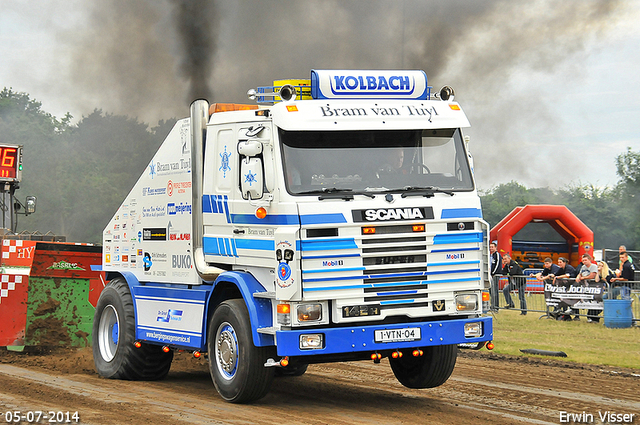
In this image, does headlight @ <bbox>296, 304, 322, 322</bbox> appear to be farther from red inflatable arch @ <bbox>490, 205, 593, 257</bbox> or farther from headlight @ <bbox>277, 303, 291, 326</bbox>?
red inflatable arch @ <bbox>490, 205, 593, 257</bbox>

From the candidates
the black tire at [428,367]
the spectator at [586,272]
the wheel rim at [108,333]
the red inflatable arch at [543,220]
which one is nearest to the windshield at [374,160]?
the black tire at [428,367]

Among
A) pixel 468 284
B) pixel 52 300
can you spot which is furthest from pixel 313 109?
pixel 52 300

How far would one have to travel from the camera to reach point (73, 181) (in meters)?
52.1

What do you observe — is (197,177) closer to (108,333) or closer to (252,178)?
(252,178)

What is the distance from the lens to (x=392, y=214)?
847 cm

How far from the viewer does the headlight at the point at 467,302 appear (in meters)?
8.92

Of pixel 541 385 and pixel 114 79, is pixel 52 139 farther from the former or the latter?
pixel 541 385

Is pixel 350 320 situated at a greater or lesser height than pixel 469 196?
lesser

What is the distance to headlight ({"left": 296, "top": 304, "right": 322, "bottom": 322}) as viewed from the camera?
829cm

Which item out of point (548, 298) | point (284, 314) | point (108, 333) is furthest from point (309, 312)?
point (548, 298)

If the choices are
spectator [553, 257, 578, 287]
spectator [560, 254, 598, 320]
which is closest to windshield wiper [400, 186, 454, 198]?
spectator [560, 254, 598, 320]

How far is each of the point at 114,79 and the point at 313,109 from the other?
22.3 metres

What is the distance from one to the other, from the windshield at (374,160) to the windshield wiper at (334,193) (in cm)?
2

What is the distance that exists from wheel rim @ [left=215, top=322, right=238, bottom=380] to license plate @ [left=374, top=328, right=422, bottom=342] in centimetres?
159
